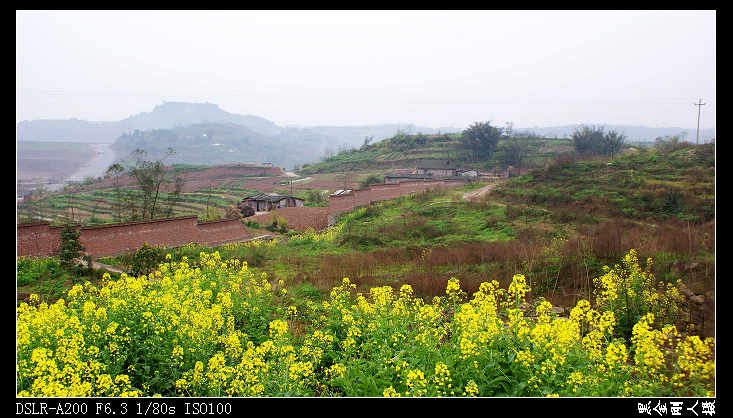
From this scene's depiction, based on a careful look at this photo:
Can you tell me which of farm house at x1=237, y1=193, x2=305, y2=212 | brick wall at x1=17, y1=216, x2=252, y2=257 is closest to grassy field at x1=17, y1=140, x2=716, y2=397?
brick wall at x1=17, y1=216, x2=252, y2=257

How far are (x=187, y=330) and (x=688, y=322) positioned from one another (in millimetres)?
5545

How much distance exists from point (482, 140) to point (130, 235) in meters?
40.2

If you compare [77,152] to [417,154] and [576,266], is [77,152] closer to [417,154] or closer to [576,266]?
[417,154]

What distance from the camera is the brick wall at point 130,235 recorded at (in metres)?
12.2

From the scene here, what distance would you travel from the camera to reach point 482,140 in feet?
152

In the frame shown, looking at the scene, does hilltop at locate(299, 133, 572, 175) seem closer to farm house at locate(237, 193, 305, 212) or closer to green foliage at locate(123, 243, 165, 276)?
farm house at locate(237, 193, 305, 212)

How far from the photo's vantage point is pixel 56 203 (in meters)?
36.4

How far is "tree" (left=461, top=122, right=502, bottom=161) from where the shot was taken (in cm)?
4606

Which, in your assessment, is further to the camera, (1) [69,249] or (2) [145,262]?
(1) [69,249]

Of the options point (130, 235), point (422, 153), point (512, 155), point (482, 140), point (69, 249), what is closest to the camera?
point (69, 249)

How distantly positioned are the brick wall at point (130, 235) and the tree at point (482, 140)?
34835mm

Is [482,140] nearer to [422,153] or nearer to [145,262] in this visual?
[422,153]

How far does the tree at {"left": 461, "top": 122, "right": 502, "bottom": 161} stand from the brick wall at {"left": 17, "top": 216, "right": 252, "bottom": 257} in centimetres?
3483

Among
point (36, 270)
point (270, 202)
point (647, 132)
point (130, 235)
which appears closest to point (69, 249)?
point (36, 270)
